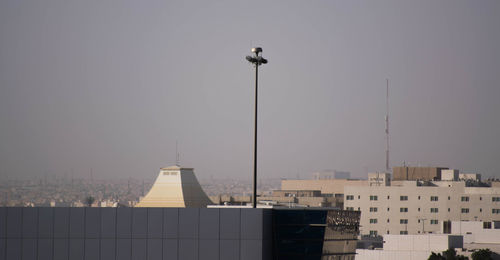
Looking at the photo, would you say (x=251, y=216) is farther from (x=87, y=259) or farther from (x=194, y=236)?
(x=87, y=259)

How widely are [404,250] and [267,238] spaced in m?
80.8

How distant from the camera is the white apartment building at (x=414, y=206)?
18638 centimetres

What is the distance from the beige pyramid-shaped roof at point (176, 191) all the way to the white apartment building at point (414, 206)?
2055 inches

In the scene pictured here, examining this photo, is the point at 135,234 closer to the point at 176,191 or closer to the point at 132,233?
the point at 132,233

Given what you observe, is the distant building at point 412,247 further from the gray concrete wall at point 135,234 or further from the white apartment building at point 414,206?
the gray concrete wall at point 135,234

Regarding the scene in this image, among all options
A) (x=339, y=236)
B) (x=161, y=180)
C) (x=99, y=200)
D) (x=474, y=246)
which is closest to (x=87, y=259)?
(x=339, y=236)

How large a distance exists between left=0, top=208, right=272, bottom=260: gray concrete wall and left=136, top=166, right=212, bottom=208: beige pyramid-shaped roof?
312ft

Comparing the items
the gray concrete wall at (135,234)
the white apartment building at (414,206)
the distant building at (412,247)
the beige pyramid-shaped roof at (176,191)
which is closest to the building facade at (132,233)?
the gray concrete wall at (135,234)

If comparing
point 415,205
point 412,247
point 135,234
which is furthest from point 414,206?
point 135,234

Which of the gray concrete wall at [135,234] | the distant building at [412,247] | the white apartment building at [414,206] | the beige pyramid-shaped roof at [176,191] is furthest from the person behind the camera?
the white apartment building at [414,206]

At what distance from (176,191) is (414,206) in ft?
203

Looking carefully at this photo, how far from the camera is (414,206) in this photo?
18875 centimetres

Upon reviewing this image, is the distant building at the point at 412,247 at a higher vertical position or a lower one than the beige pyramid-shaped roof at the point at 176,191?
lower

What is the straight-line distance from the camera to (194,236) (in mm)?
43375
